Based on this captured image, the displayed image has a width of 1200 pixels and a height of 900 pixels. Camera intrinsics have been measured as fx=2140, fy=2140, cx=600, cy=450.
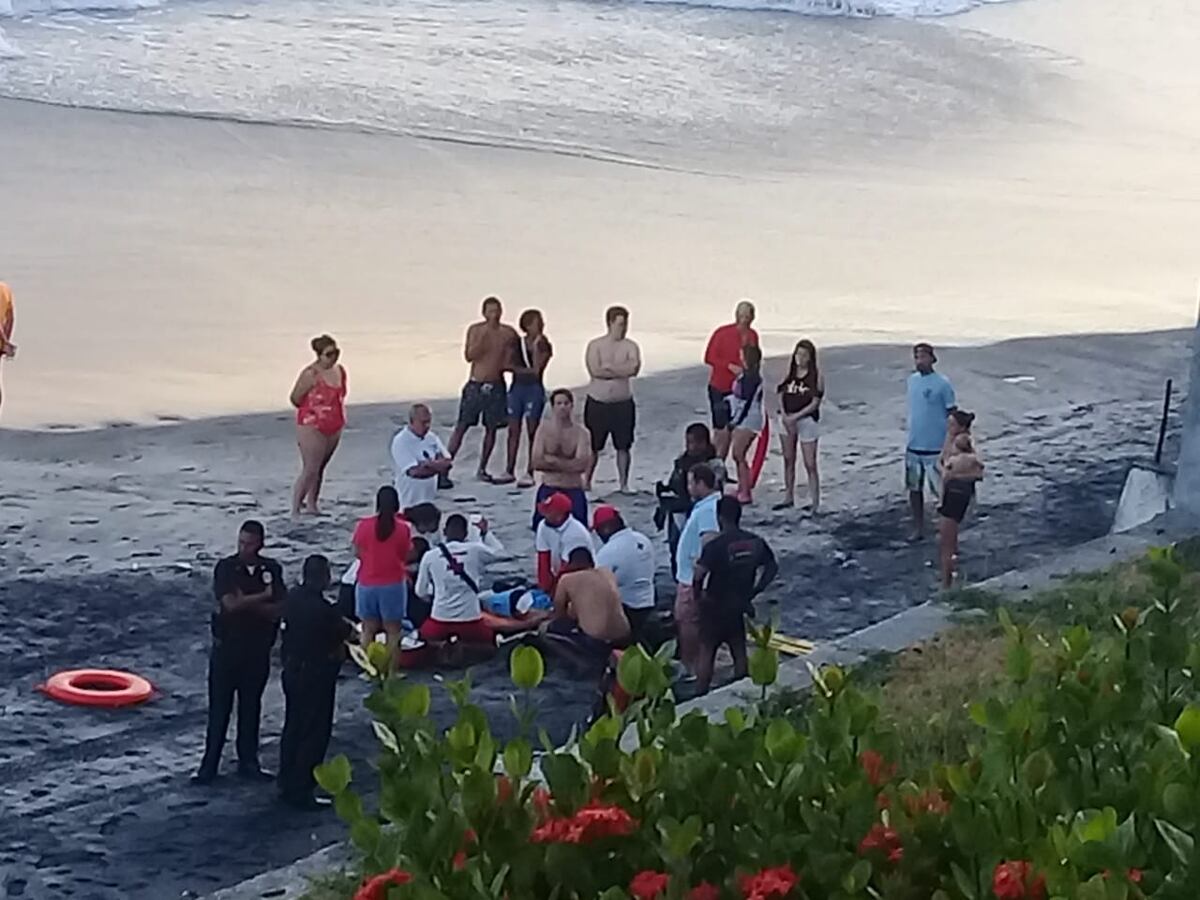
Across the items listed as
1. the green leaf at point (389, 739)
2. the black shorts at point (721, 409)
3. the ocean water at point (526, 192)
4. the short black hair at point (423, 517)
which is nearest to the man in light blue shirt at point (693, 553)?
Answer: the short black hair at point (423, 517)

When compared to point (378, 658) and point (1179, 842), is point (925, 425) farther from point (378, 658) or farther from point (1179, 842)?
point (1179, 842)

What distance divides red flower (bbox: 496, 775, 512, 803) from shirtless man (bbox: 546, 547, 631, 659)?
714cm

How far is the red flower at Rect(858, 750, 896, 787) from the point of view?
4.52m

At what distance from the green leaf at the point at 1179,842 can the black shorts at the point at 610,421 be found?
11961 mm

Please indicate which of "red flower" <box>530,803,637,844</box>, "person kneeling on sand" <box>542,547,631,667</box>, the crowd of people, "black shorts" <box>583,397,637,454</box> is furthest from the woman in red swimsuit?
"red flower" <box>530,803,637,844</box>

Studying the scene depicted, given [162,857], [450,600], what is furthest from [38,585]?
[162,857]

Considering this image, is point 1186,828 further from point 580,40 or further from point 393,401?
point 580,40

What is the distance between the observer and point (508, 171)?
1237 inches

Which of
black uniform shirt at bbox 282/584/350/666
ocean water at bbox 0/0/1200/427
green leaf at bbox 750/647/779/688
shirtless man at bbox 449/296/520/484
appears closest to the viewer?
green leaf at bbox 750/647/779/688

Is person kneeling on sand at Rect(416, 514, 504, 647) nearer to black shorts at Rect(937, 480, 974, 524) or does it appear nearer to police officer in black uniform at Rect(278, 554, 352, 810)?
police officer in black uniform at Rect(278, 554, 352, 810)

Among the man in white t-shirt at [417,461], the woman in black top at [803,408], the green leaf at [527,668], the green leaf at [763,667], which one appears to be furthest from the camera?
the woman in black top at [803,408]

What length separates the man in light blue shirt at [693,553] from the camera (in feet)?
38.1

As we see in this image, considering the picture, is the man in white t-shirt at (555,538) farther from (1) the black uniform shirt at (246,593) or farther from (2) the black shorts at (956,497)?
(1) the black uniform shirt at (246,593)

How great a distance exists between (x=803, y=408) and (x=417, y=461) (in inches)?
119
